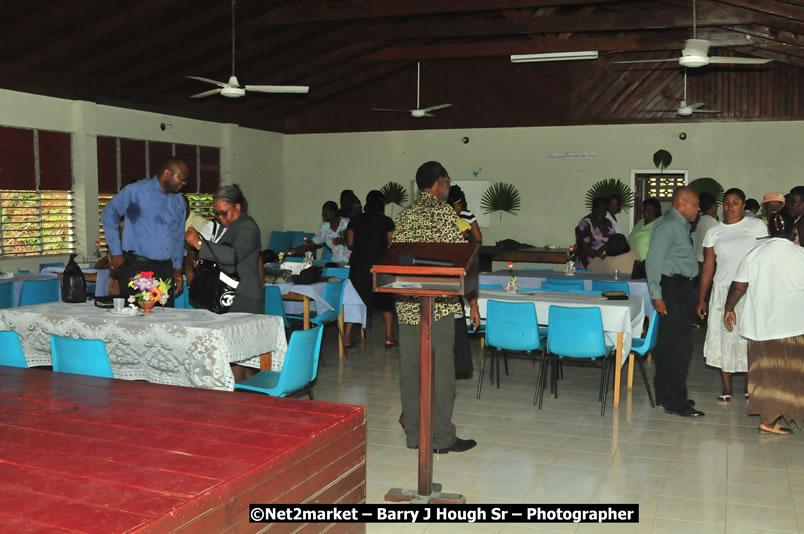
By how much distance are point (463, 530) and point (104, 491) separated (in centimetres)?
198

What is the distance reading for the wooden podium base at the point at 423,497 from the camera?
144 inches

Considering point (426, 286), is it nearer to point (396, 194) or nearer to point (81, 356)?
point (81, 356)

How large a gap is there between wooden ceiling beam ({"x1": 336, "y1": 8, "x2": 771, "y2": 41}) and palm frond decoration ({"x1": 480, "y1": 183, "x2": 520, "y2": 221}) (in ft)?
11.2

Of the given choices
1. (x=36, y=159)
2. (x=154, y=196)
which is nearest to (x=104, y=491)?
(x=154, y=196)

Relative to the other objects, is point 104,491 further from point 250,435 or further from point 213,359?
point 213,359

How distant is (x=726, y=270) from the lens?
18.6 ft

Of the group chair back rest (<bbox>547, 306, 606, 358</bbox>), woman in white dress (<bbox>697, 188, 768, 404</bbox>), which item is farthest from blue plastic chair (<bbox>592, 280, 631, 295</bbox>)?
chair back rest (<bbox>547, 306, 606, 358</bbox>)

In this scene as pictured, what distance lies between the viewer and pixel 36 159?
10148 millimetres

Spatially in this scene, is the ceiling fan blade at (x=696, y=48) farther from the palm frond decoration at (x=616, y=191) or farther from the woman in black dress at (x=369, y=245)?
the palm frond decoration at (x=616, y=191)

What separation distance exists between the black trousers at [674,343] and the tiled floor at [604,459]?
0.18 meters

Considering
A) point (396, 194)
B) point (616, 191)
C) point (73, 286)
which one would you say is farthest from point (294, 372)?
point (396, 194)

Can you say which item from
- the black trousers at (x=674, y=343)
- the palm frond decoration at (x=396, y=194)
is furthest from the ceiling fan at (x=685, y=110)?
the black trousers at (x=674, y=343)

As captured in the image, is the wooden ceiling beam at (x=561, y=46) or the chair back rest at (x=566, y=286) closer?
the chair back rest at (x=566, y=286)

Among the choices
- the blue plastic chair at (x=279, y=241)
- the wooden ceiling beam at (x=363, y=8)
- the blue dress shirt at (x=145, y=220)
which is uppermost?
the wooden ceiling beam at (x=363, y=8)
